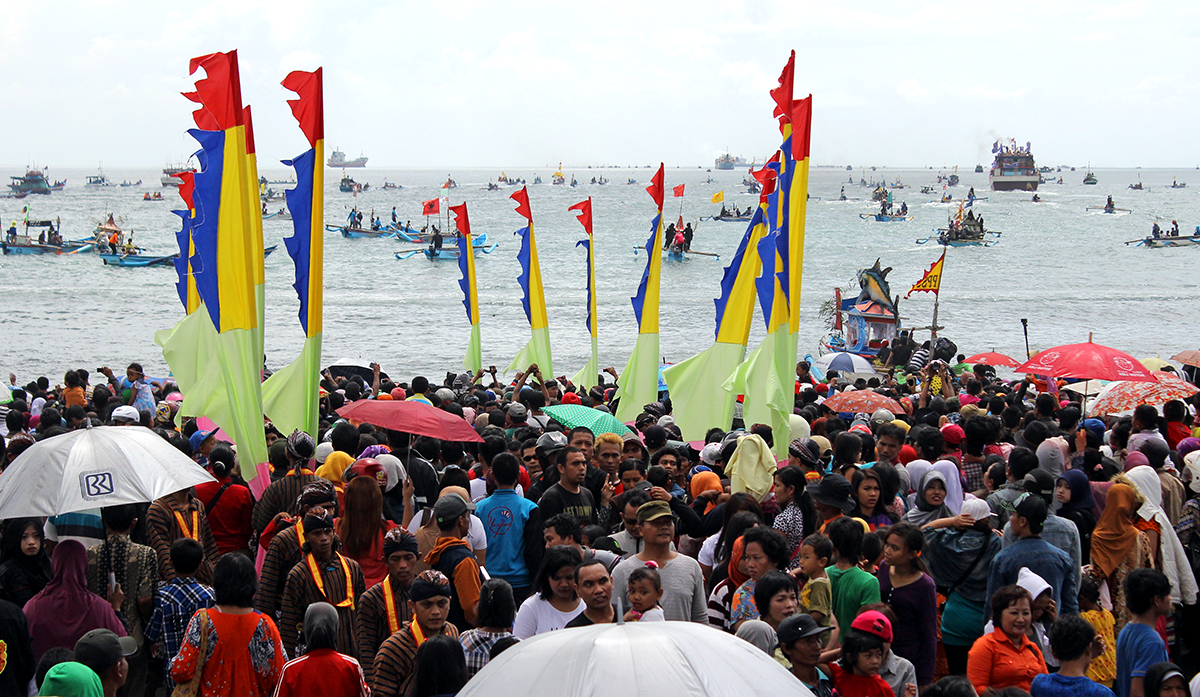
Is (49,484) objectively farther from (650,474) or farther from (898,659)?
(898,659)

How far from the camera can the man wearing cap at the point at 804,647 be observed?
408 cm

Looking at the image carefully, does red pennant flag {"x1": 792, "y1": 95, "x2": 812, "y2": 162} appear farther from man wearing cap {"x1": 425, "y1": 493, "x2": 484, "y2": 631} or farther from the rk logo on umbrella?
the rk logo on umbrella

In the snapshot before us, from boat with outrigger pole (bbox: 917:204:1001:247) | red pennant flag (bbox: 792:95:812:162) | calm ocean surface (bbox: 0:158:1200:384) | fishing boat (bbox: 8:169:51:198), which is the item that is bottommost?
calm ocean surface (bbox: 0:158:1200:384)

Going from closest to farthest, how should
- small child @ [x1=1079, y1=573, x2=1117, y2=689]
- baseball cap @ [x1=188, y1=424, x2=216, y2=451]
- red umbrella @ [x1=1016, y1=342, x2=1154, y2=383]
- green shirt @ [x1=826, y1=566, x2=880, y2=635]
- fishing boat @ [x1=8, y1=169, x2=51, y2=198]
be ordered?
green shirt @ [x1=826, y1=566, x2=880, y2=635] → small child @ [x1=1079, y1=573, x2=1117, y2=689] → baseball cap @ [x1=188, y1=424, x2=216, y2=451] → red umbrella @ [x1=1016, y1=342, x2=1154, y2=383] → fishing boat @ [x1=8, y1=169, x2=51, y2=198]

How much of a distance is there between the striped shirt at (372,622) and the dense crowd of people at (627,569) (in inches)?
0.4

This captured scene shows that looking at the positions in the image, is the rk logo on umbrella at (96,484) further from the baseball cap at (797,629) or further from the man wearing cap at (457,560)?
the baseball cap at (797,629)

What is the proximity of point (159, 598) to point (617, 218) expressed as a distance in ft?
350

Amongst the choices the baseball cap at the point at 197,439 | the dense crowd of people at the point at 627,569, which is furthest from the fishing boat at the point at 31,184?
the dense crowd of people at the point at 627,569

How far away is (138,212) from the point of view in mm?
122375

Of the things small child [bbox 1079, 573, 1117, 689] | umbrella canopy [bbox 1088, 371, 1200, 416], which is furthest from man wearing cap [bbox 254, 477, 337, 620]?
umbrella canopy [bbox 1088, 371, 1200, 416]

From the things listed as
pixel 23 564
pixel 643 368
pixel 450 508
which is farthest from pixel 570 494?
pixel 643 368

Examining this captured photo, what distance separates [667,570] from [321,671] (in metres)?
1.79

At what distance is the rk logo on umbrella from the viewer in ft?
17.2

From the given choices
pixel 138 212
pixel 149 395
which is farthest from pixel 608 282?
pixel 138 212
